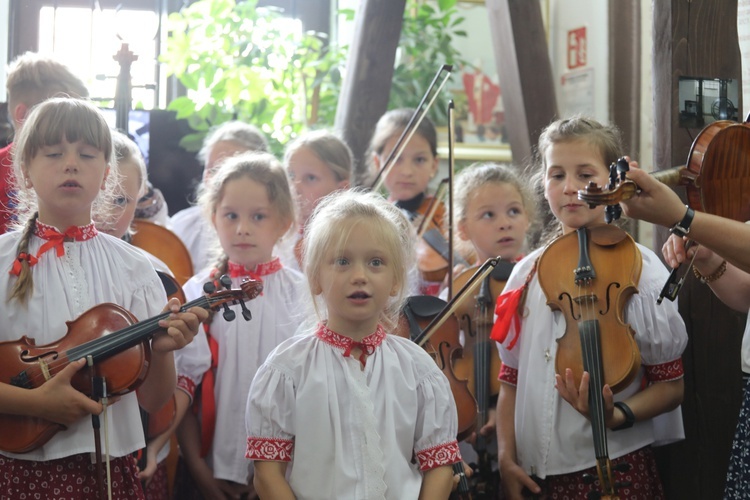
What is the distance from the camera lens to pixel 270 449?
79.9 inches

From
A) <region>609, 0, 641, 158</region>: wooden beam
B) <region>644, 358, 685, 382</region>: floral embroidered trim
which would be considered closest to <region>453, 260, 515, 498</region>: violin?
<region>644, 358, 685, 382</region>: floral embroidered trim

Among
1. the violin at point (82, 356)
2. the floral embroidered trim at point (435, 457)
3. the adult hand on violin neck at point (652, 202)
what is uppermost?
the adult hand on violin neck at point (652, 202)

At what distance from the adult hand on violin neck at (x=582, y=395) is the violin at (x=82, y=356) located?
0.87 m

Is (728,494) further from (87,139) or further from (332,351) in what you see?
(87,139)

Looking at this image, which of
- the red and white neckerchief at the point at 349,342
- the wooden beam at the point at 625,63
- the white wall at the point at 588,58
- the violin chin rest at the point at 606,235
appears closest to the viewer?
the red and white neckerchief at the point at 349,342

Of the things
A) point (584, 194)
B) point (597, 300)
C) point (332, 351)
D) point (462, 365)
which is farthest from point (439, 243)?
point (584, 194)

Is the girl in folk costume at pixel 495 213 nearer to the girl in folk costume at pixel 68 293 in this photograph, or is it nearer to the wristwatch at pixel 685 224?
the wristwatch at pixel 685 224

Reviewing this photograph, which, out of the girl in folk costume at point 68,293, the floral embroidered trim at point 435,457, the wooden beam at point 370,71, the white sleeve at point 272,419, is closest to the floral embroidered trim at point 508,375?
the floral embroidered trim at point 435,457

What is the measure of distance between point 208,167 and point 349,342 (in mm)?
1870

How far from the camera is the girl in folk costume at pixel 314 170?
11.5 ft

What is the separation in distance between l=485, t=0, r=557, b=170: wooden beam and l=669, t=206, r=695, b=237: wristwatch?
1.99 meters

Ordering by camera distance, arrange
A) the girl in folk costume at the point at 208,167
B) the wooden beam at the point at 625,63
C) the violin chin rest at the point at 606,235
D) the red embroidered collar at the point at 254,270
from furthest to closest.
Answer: the wooden beam at the point at 625,63
the girl in folk costume at the point at 208,167
the red embroidered collar at the point at 254,270
the violin chin rest at the point at 606,235

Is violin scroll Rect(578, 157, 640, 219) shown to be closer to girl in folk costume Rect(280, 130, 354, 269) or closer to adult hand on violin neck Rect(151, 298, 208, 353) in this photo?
adult hand on violin neck Rect(151, 298, 208, 353)

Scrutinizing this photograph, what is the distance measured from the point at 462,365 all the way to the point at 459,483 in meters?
0.66
